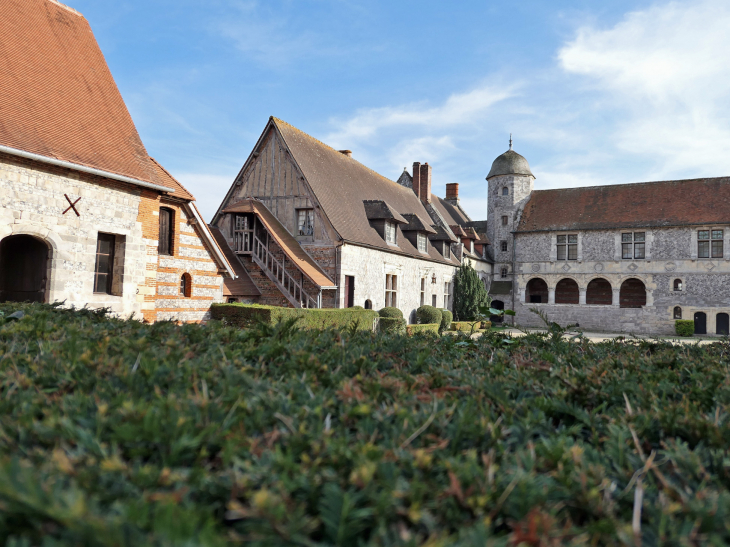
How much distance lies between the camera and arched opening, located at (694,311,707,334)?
86.1ft

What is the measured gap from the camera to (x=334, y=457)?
1.33m

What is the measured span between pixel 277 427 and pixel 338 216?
16738mm

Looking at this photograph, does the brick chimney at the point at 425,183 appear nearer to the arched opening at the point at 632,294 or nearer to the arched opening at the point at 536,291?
the arched opening at the point at 536,291

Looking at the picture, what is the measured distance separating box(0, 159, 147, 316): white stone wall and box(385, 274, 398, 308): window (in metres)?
11.4

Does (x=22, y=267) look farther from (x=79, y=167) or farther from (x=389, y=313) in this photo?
(x=389, y=313)

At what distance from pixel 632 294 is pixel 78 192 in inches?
1151

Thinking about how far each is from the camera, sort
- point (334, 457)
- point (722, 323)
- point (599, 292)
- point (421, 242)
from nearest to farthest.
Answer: point (334, 457) < point (421, 242) < point (722, 323) < point (599, 292)

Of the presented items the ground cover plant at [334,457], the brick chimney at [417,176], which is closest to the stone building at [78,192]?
the ground cover plant at [334,457]

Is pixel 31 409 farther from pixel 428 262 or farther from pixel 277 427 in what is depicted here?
pixel 428 262

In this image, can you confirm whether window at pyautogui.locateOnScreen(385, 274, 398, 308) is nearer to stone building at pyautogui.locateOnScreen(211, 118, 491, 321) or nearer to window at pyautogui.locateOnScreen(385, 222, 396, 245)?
stone building at pyautogui.locateOnScreen(211, 118, 491, 321)

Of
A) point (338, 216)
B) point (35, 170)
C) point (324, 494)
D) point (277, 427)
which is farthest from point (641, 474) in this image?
point (338, 216)

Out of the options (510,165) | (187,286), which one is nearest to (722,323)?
(510,165)

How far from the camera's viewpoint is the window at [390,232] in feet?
67.7

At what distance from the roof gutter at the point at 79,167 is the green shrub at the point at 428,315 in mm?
13873
